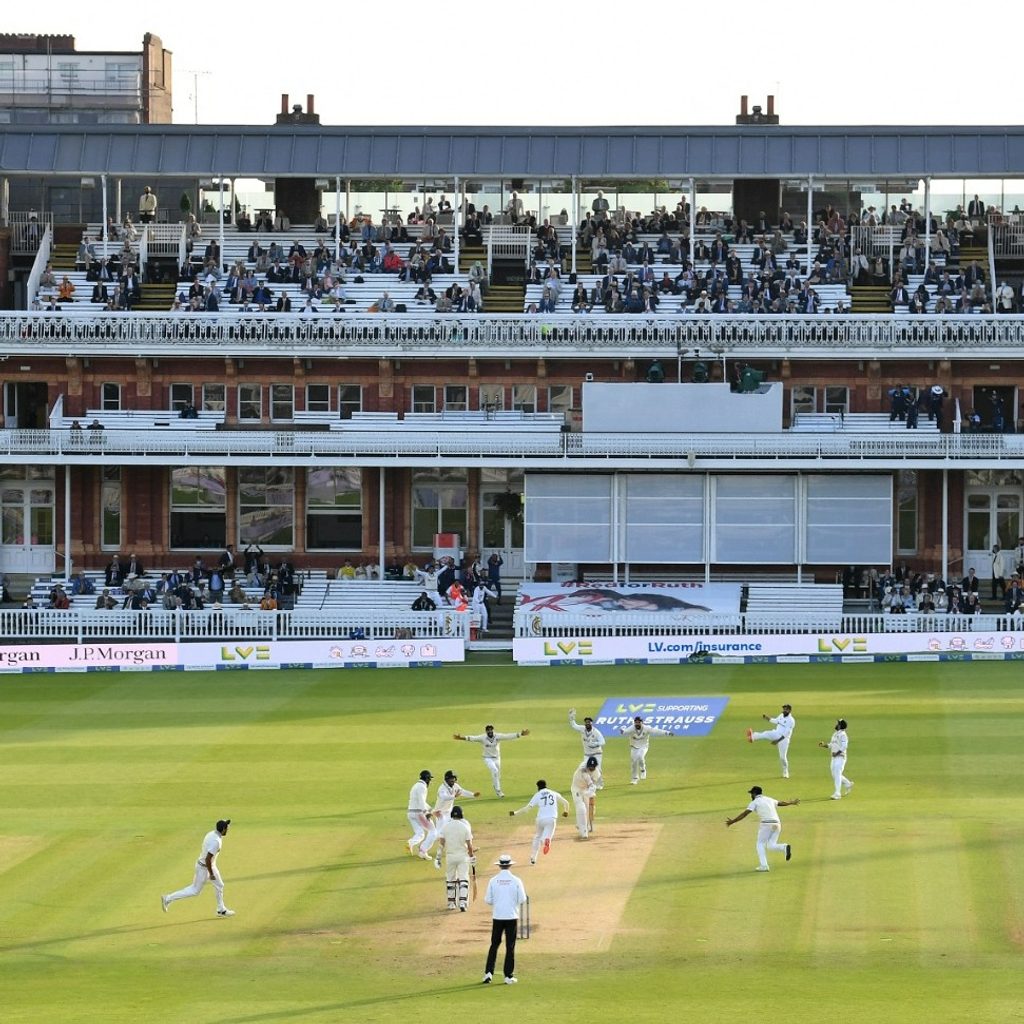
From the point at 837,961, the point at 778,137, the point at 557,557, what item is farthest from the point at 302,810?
the point at 778,137

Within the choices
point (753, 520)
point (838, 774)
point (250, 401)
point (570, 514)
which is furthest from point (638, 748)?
point (250, 401)

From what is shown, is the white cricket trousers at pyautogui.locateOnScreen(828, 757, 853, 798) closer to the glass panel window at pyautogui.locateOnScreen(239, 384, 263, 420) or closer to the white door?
the glass panel window at pyautogui.locateOnScreen(239, 384, 263, 420)

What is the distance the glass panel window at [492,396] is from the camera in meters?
61.4

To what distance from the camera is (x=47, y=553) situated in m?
61.3

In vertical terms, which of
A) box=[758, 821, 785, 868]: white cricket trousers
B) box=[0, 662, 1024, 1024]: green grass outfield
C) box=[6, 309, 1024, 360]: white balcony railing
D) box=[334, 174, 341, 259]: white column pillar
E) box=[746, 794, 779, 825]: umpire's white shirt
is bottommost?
box=[0, 662, 1024, 1024]: green grass outfield

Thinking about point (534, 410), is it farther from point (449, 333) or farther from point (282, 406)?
point (282, 406)

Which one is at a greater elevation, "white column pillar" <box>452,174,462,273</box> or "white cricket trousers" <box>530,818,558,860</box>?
"white column pillar" <box>452,174,462,273</box>

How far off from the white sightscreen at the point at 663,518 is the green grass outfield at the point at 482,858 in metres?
10.5

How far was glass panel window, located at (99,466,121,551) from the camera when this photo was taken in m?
61.1

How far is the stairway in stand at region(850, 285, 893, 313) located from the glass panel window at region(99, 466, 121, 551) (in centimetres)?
2113

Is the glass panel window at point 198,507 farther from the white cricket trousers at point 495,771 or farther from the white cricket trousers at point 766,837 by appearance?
the white cricket trousers at point 766,837

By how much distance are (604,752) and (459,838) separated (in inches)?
485

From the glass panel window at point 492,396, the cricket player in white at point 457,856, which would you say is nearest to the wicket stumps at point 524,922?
the cricket player in white at point 457,856

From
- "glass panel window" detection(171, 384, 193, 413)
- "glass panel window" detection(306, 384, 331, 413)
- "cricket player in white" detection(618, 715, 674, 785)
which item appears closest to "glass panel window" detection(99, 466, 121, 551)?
"glass panel window" detection(171, 384, 193, 413)
